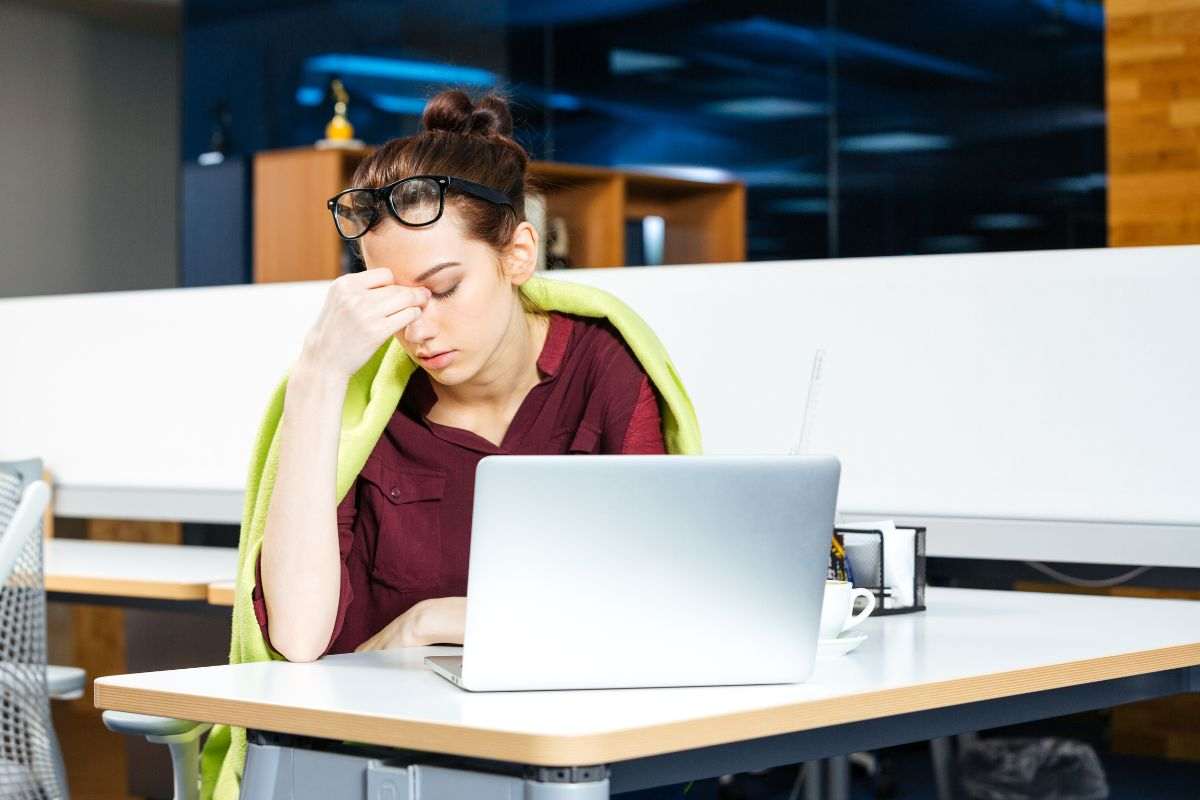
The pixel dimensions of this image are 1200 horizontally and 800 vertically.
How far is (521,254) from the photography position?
1787 millimetres

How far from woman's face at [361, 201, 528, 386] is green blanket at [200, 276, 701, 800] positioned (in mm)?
66

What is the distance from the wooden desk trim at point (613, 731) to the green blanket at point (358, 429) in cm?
25

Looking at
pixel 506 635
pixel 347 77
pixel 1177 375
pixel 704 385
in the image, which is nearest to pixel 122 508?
pixel 704 385

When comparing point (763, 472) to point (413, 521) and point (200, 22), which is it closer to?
point (413, 521)

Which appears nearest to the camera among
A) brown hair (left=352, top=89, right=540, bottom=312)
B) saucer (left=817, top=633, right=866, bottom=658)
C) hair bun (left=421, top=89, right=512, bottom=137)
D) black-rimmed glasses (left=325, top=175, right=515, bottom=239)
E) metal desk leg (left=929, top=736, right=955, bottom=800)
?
saucer (left=817, top=633, right=866, bottom=658)

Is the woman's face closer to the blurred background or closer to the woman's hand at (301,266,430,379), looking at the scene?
the woman's hand at (301,266,430,379)

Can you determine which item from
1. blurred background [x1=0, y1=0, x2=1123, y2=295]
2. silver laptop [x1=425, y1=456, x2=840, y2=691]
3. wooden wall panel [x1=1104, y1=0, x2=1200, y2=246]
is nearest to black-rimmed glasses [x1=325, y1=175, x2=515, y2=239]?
silver laptop [x1=425, y1=456, x2=840, y2=691]

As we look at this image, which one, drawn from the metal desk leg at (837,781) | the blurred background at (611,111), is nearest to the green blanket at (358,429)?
the metal desk leg at (837,781)

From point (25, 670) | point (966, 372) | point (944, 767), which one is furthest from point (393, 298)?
point (944, 767)

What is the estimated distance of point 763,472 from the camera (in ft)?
3.86

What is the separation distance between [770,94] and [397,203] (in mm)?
4611

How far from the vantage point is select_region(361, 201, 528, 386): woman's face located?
162cm

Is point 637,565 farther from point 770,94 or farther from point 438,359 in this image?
point 770,94

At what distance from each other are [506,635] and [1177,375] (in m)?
1.45
